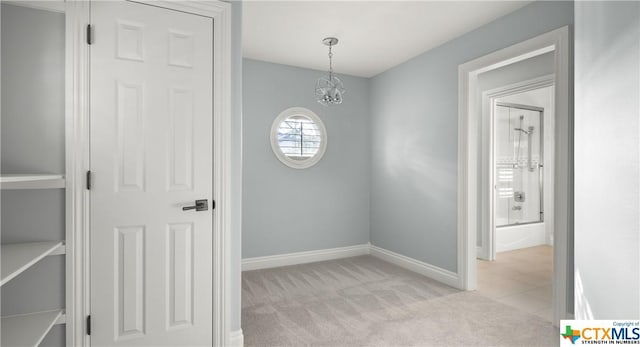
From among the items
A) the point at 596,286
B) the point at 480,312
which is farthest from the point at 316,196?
the point at 596,286

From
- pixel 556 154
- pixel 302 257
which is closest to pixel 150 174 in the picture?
pixel 302 257

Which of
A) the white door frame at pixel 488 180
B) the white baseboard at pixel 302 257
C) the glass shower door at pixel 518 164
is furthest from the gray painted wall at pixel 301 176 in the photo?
the glass shower door at pixel 518 164

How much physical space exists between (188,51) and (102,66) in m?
0.45

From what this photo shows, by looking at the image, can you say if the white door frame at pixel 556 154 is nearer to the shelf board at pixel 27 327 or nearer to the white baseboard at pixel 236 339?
the white baseboard at pixel 236 339

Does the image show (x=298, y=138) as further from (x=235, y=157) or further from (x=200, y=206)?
(x=200, y=206)

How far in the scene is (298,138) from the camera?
13.3 ft

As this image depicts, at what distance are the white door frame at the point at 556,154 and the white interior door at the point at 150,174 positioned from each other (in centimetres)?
233

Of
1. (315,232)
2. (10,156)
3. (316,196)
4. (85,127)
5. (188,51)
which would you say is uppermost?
(188,51)

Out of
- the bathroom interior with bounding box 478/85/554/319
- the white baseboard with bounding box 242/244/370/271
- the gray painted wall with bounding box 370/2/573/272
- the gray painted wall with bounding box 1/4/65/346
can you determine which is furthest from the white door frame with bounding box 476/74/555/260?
the gray painted wall with bounding box 1/4/65/346

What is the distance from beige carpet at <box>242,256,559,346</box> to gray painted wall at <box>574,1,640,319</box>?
190 centimetres

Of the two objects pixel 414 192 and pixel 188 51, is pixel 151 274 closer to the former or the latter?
pixel 188 51

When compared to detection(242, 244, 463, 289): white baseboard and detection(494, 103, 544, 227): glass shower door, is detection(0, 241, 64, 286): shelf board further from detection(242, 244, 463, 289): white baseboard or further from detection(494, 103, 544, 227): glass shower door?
detection(494, 103, 544, 227): glass shower door

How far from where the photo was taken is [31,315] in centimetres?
162

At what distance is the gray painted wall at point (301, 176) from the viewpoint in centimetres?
379
